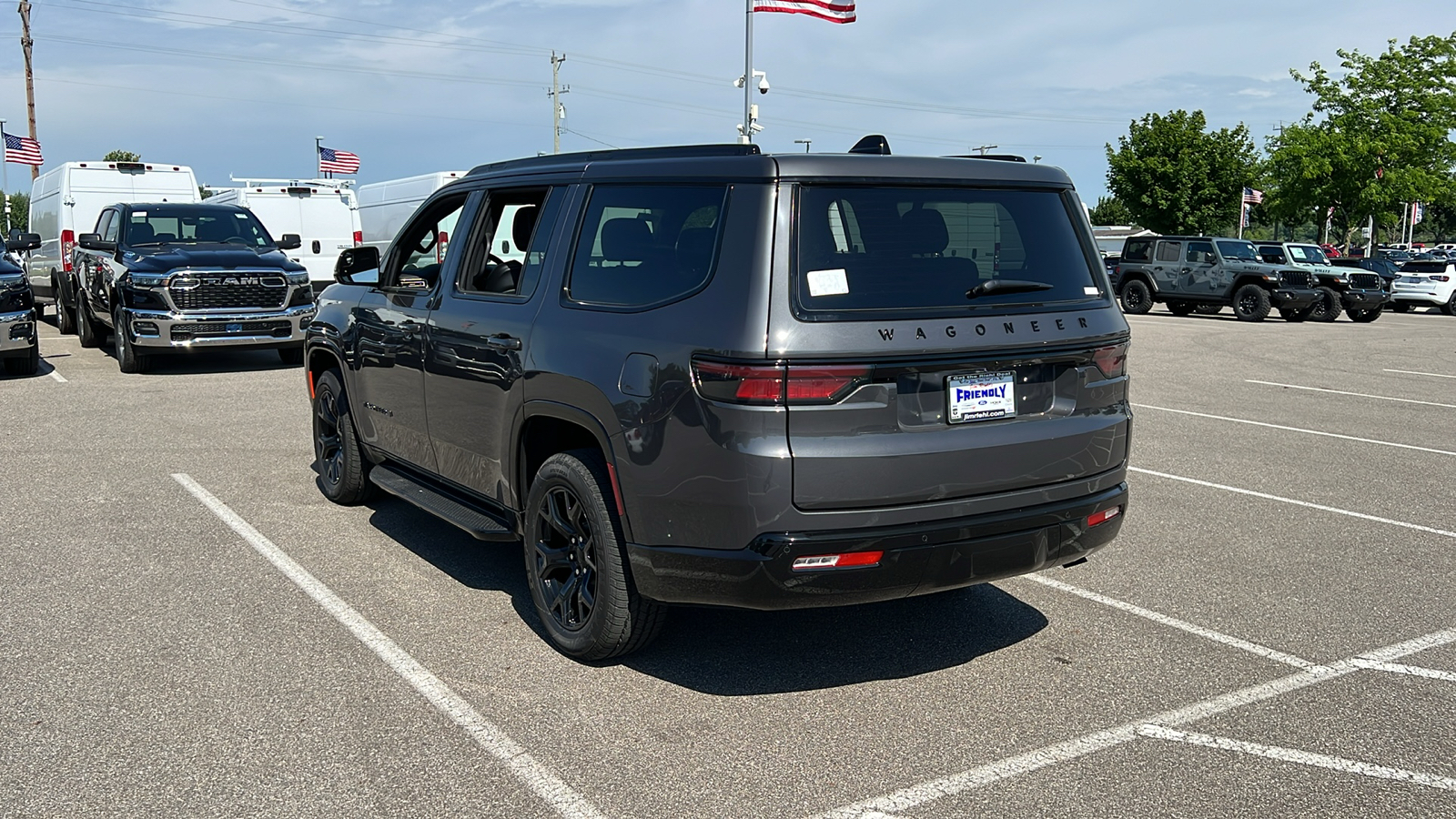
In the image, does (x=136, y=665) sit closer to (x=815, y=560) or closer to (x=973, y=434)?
(x=815, y=560)

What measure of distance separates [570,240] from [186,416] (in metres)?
6.92

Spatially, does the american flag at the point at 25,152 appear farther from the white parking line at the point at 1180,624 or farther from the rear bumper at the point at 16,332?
the white parking line at the point at 1180,624

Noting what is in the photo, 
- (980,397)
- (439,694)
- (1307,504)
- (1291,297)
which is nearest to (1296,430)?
(1307,504)

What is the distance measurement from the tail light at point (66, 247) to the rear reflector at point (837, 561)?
1665 centimetres

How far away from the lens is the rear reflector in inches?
149

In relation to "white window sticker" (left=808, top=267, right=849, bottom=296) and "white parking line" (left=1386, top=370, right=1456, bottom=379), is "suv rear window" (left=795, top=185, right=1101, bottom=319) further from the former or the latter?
"white parking line" (left=1386, top=370, right=1456, bottom=379)

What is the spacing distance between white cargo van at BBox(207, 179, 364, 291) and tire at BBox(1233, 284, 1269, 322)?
18.9 metres

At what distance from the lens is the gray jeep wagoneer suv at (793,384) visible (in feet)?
12.3

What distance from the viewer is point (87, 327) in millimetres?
15758

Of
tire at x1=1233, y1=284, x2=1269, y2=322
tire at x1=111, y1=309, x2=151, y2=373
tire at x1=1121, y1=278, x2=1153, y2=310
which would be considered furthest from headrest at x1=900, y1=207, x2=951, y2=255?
tire at x1=1121, y1=278, x2=1153, y2=310

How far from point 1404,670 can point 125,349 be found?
1256 cm

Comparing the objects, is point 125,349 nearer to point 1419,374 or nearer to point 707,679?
point 707,679

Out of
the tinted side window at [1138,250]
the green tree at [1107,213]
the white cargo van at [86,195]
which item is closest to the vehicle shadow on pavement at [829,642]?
the white cargo van at [86,195]

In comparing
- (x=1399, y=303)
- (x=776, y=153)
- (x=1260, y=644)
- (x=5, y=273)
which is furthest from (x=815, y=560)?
(x=1399, y=303)
